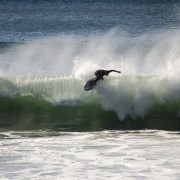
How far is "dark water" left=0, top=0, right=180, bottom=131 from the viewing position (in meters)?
24.1

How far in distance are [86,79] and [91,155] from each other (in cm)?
722

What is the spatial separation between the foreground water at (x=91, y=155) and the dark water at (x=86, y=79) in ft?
4.86

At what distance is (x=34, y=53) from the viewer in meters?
35.9

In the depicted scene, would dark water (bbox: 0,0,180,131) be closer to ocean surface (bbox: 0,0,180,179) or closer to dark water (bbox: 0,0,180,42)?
ocean surface (bbox: 0,0,180,179)

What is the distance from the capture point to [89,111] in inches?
984

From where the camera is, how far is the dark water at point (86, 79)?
24062 mm

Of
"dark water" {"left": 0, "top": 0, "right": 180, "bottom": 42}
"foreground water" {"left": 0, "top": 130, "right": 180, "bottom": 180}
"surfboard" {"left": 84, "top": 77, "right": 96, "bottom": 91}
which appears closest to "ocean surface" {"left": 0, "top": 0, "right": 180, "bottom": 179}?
"foreground water" {"left": 0, "top": 130, "right": 180, "bottom": 180}

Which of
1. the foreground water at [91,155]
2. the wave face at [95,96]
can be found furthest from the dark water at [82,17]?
the foreground water at [91,155]

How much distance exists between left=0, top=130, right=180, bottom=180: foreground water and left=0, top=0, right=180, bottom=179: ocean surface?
0.02 metres

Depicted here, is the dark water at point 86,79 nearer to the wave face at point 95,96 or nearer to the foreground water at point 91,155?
the wave face at point 95,96

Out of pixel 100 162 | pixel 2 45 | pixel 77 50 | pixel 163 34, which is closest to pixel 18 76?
pixel 77 50

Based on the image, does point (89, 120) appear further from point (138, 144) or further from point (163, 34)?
point (163, 34)

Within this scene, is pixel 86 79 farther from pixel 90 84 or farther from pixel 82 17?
pixel 82 17

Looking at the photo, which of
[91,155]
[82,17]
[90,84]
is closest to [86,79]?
[90,84]
